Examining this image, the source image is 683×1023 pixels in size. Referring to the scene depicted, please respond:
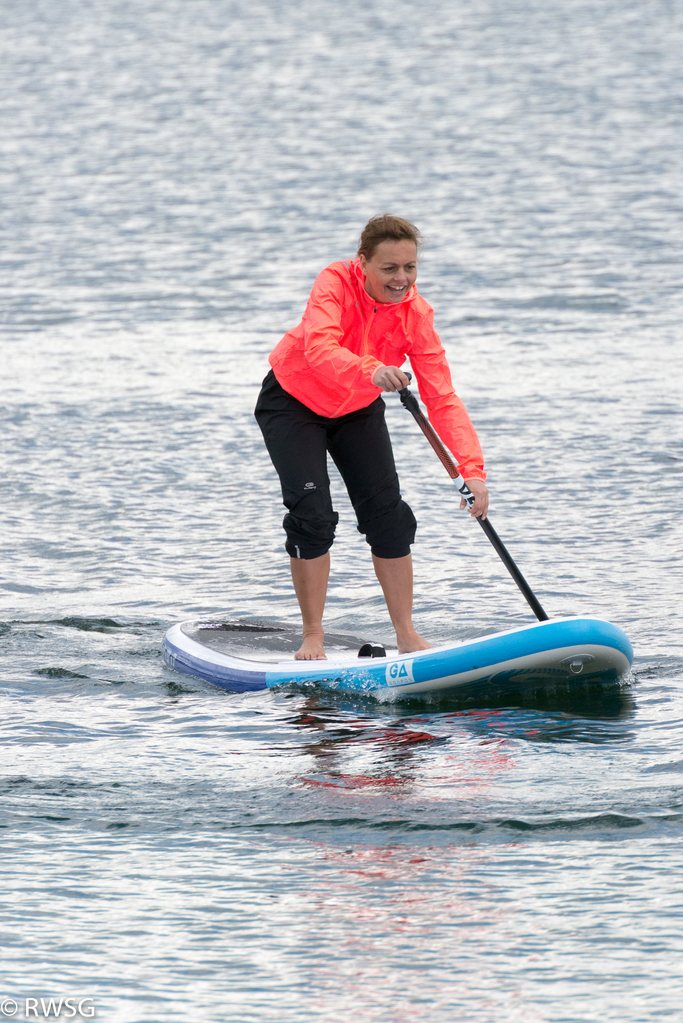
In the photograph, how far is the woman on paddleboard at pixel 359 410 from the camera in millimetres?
5559

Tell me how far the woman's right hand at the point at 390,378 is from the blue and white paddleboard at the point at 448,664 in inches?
42.5

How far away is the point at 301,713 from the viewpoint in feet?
18.9

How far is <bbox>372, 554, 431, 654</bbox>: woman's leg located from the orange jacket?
1.98ft

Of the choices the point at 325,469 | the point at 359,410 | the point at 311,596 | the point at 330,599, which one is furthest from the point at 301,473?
the point at 330,599

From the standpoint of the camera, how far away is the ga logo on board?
580cm

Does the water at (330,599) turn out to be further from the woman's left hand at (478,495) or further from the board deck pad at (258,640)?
the woman's left hand at (478,495)

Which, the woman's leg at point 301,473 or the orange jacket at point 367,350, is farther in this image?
the woman's leg at point 301,473

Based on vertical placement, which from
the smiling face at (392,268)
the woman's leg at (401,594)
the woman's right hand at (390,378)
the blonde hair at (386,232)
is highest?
the blonde hair at (386,232)

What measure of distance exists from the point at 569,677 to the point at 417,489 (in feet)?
12.4

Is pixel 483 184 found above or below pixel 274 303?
above

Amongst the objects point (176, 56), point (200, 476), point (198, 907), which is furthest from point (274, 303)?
point (176, 56)

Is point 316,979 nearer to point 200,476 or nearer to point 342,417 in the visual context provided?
point 342,417

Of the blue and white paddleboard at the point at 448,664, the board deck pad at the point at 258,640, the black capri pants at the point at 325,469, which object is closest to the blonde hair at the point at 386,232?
the black capri pants at the point at 325,469

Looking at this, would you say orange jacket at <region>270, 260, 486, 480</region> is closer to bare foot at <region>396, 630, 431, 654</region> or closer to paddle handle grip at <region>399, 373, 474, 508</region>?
paddle handle grip at <region>399, 373, 474, 508</region>
